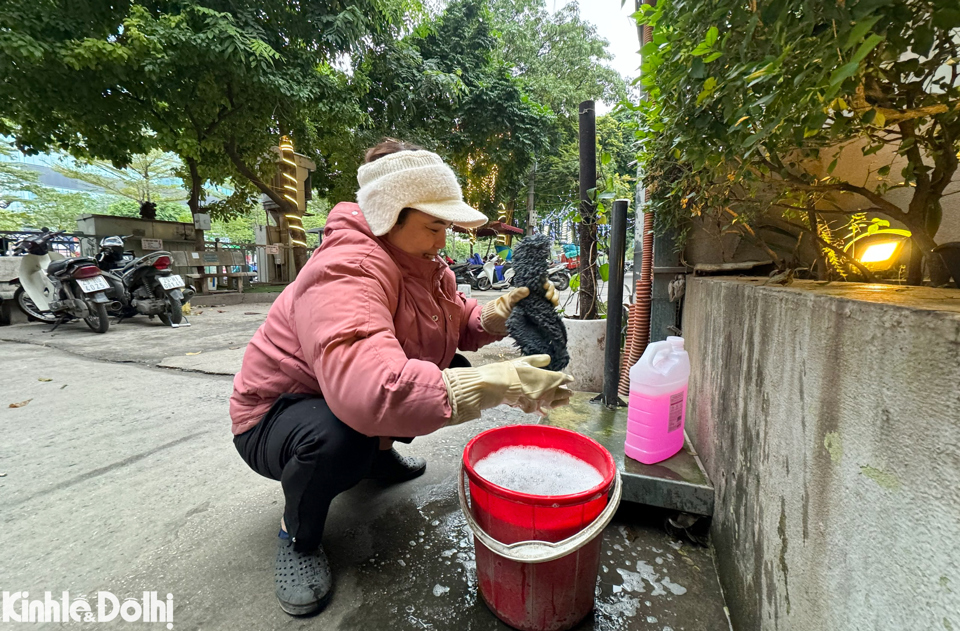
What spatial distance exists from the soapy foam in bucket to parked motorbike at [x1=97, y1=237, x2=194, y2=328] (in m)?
5.78

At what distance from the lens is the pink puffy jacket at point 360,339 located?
2.99 feet

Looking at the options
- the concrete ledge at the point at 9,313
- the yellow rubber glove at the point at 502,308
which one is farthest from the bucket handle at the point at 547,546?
the concrete ledge at the point at 9,313

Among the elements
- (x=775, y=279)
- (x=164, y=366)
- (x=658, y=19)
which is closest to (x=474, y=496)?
(x=775, y=279)

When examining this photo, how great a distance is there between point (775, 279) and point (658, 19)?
0.88 m

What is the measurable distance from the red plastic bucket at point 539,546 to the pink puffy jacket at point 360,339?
28cm

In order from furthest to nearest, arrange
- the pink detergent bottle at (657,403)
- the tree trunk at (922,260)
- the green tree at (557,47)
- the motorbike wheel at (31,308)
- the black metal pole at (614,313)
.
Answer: the green tree at (557,47), the motorbike wheel at (31,308), the black metal pole at (614,313), the pink detergent bottle at (657,403), the tree trunk at (922,260)

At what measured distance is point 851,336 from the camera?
0.66 meters

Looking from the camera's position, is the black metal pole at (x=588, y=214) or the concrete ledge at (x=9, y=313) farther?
the concrete ledge at (x=9, y=313)

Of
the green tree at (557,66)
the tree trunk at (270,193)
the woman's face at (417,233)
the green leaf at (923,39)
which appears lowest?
the woman's face at (417,233)

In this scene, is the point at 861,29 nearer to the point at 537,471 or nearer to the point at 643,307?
the point at 537,471

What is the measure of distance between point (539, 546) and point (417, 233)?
914 mm

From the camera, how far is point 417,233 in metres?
1.26

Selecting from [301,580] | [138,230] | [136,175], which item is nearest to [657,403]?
[301,580]

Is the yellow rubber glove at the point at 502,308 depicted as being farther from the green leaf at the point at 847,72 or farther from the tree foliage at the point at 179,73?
the tree foliage at the point at 179,73
